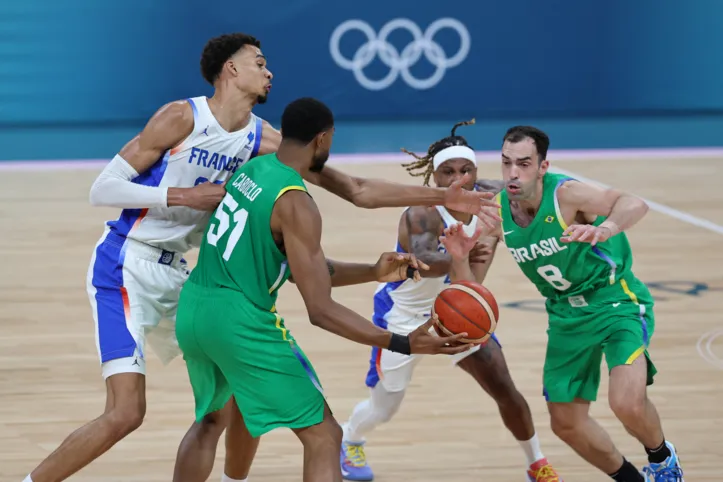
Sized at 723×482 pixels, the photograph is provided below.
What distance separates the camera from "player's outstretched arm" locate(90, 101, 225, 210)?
531 cm

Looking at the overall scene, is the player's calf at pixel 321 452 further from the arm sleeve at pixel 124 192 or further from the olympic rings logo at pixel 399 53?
the olympic rings logo at pixel 399 53

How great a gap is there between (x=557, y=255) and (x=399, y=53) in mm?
10981

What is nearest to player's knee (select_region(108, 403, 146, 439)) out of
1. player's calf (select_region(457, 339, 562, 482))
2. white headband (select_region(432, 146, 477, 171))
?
player's calf (select_region(457, 339, 562, 482))

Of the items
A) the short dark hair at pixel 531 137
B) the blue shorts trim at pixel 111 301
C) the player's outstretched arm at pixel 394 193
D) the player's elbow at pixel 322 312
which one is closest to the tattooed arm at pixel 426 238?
the player's outstretched arm at pixel 394 193

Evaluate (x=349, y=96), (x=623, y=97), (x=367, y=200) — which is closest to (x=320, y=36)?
(x=349, y=96)

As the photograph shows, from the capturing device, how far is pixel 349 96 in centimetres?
1666

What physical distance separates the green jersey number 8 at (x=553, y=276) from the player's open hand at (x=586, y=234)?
1.32ft

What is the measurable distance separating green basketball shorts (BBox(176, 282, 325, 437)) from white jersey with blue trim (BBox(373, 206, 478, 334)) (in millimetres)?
1532

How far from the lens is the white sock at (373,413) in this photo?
6.35 m

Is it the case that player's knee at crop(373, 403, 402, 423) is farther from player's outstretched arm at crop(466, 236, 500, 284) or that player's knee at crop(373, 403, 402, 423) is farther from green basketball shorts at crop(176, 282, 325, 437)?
green basketball shorts at crop(176, 282, 325, 437)

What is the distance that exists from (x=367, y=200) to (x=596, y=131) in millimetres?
12185

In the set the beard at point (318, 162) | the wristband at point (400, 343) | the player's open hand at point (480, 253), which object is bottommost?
the player's open hand at point (480, 253)

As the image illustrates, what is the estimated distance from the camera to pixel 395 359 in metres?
6.28

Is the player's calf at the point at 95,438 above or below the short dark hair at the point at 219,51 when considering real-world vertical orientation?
below
